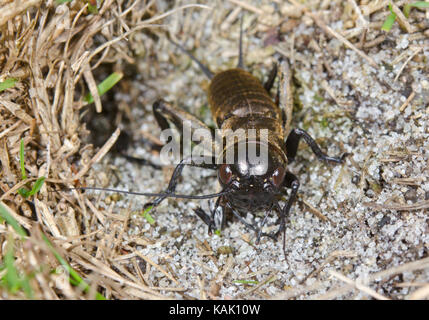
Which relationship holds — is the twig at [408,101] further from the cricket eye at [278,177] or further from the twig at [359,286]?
the twig at [359,286]

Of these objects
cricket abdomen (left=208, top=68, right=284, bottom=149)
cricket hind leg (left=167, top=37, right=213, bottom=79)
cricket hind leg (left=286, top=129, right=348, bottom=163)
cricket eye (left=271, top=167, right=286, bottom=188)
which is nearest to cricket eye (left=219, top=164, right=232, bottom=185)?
cricket eye (left=271, top=167, right=286, bottom=188)

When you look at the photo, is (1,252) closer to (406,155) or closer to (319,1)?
(406,155)

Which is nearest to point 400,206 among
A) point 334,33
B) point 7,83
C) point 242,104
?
point 242,104

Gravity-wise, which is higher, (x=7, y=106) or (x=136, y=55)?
(x=136, y=55)

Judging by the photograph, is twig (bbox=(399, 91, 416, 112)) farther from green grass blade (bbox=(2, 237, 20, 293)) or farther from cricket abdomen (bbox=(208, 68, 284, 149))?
green grass blade (bbox=(2, 237, 20, 293))

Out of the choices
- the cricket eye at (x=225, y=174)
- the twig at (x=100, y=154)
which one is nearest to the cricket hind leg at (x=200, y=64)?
the twig at (x=100, y=154)
